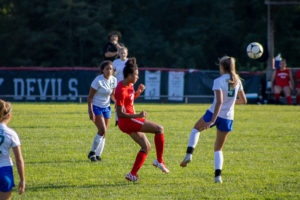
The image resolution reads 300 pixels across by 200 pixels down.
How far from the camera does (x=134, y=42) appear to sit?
4184cm

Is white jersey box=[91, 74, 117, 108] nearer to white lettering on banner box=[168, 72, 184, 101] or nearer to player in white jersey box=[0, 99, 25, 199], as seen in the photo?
player in white jersey box=[0, 99, 25, 199]

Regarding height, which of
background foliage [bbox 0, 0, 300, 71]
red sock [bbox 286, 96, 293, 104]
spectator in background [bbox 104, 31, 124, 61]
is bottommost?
red sock [bbox 286, 96, 293, 104]

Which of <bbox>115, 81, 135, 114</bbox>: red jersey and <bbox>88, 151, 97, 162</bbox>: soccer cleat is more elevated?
<bbox>115, 81, 135, 114</bbox>: red jersey

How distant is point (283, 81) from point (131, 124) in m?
15.8

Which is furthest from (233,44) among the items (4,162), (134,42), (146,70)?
(4,162)

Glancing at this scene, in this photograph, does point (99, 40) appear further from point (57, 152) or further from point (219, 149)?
point (219, 149)

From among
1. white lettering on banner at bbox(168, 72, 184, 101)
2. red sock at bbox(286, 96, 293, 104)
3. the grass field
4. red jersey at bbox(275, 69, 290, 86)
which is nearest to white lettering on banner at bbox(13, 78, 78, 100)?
white lettering on banner at bbox(168, 72, 184, 101)

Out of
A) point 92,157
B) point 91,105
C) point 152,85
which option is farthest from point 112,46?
point 152,85

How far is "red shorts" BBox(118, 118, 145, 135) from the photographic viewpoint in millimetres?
6484

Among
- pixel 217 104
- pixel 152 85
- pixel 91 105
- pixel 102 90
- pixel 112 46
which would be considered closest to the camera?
pixel 217 104

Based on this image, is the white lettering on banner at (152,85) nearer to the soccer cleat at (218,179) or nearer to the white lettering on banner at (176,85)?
the white lettering on banner at (176,85)

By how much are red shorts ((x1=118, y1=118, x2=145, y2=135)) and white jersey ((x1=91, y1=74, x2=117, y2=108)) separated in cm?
186

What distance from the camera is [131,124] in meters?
6.50

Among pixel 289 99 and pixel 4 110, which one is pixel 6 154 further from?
pixel 289 99
